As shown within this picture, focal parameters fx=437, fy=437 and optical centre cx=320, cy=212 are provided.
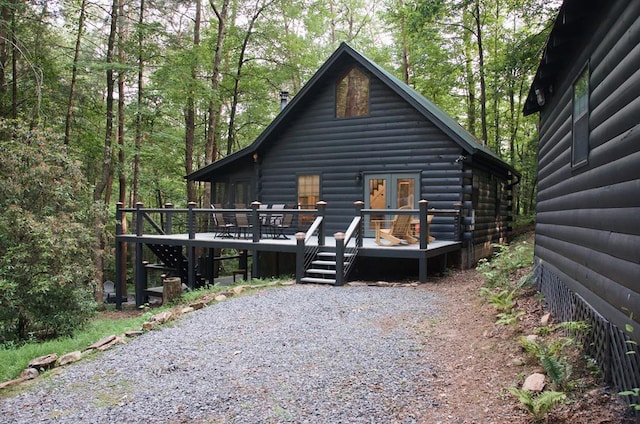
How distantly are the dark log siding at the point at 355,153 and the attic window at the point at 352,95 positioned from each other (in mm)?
189

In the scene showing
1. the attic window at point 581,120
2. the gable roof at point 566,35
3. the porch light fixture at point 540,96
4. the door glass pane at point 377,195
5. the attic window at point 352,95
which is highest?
the attic window at point 352,95

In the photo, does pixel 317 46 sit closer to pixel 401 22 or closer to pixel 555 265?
pixel 401 22

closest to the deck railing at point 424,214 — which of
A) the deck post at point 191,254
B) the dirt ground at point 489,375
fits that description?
the dirt ground at point 489,375

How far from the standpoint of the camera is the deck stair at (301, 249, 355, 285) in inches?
372

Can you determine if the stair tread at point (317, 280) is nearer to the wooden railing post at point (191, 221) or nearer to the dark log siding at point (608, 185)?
the wooden railing post at point (191, 221)

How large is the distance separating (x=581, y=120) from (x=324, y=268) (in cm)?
631

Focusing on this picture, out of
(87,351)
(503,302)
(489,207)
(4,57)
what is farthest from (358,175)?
(4,57)

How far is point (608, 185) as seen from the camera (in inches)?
147

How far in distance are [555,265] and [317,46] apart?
82.3 ft

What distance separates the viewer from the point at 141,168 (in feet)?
75.3

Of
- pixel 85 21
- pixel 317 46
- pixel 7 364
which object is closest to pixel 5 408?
pixel 7 364

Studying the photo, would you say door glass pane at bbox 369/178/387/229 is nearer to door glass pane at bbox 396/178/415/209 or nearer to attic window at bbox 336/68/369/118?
door glass pane at bbox 396/178/415/209

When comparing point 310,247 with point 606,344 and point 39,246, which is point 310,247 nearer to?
point 39,246

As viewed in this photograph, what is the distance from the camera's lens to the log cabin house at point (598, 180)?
3.20m
